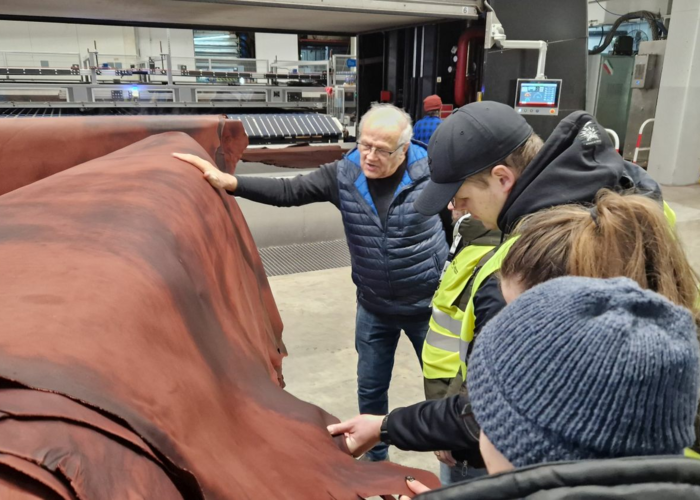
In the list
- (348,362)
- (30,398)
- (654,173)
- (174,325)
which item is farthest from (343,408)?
Answer: (654,173)

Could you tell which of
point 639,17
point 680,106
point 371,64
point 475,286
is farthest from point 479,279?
point 639,17

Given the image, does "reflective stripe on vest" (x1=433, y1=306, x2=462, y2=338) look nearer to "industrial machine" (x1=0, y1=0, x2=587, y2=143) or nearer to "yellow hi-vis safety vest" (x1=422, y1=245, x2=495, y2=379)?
"yellow hi-vis safety vest" (x1=422, y1=245, x2=495, y2=379)

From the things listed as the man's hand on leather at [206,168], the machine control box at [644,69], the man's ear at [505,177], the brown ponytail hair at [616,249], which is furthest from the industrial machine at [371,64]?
the machine control box at [644,69]

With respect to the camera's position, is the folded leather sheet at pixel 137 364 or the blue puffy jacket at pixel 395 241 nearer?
the folded leather sheet at pixel 137 364

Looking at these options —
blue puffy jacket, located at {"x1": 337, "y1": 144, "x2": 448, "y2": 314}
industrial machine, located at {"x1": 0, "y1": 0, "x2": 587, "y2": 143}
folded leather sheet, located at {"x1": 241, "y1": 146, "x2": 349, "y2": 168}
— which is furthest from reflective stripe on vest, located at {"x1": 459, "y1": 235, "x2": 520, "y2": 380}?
folded leather sheet, located at {"x1": 241, "y1": 146, "x2": 349, "y2": 168}

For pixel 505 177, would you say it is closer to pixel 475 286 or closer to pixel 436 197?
pixel 436 197

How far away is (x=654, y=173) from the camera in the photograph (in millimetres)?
8539

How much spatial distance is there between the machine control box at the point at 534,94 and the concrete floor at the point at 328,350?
6.42ft

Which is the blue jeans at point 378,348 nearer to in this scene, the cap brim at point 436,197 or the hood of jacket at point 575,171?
the cap brim at point 436,197

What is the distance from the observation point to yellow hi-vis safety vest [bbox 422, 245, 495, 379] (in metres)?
1.35

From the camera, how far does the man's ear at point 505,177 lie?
51.0 inches

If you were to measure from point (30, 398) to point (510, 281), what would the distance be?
78 cm

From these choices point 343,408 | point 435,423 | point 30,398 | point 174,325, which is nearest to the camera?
point 30,398

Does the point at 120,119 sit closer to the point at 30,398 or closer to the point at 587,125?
the point at 587,125
